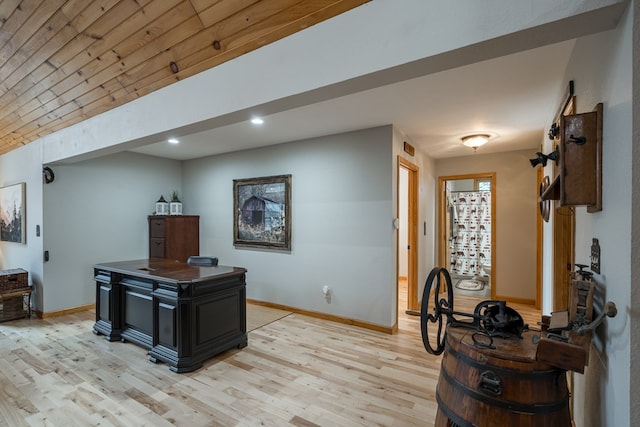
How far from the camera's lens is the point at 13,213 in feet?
15.5

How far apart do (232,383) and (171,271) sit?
1243mm

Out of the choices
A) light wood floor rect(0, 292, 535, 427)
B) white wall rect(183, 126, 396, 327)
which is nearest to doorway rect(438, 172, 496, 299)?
white wall rect(183, 126, 396, 327)

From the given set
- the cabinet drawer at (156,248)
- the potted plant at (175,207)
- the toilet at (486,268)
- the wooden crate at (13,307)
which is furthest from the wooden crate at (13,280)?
the toilet at (486,268)

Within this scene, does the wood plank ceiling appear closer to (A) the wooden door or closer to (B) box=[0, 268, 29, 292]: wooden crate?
(B) box=[0, 268, 29, 292]: wooden crate

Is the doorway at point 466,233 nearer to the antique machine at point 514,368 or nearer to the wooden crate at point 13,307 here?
the antique machine at point 514,368

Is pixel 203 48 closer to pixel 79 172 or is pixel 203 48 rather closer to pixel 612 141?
pixel 612 141

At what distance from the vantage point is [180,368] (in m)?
2.65

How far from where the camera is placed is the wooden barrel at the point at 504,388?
1.11 m

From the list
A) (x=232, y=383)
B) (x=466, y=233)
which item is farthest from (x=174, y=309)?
(x=466, y=233)

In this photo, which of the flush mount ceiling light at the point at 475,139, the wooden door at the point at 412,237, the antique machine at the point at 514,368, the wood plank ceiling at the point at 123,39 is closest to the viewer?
the antique machine at the point at 514,368

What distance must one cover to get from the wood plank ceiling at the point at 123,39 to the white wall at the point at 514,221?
436 cm

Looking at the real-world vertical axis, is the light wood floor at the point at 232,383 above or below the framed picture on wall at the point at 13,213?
below

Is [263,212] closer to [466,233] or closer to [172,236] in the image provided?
[172,236]

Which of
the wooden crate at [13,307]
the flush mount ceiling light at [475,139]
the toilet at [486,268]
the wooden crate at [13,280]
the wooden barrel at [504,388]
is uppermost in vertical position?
the flush mount ceiling light at [475,139]
